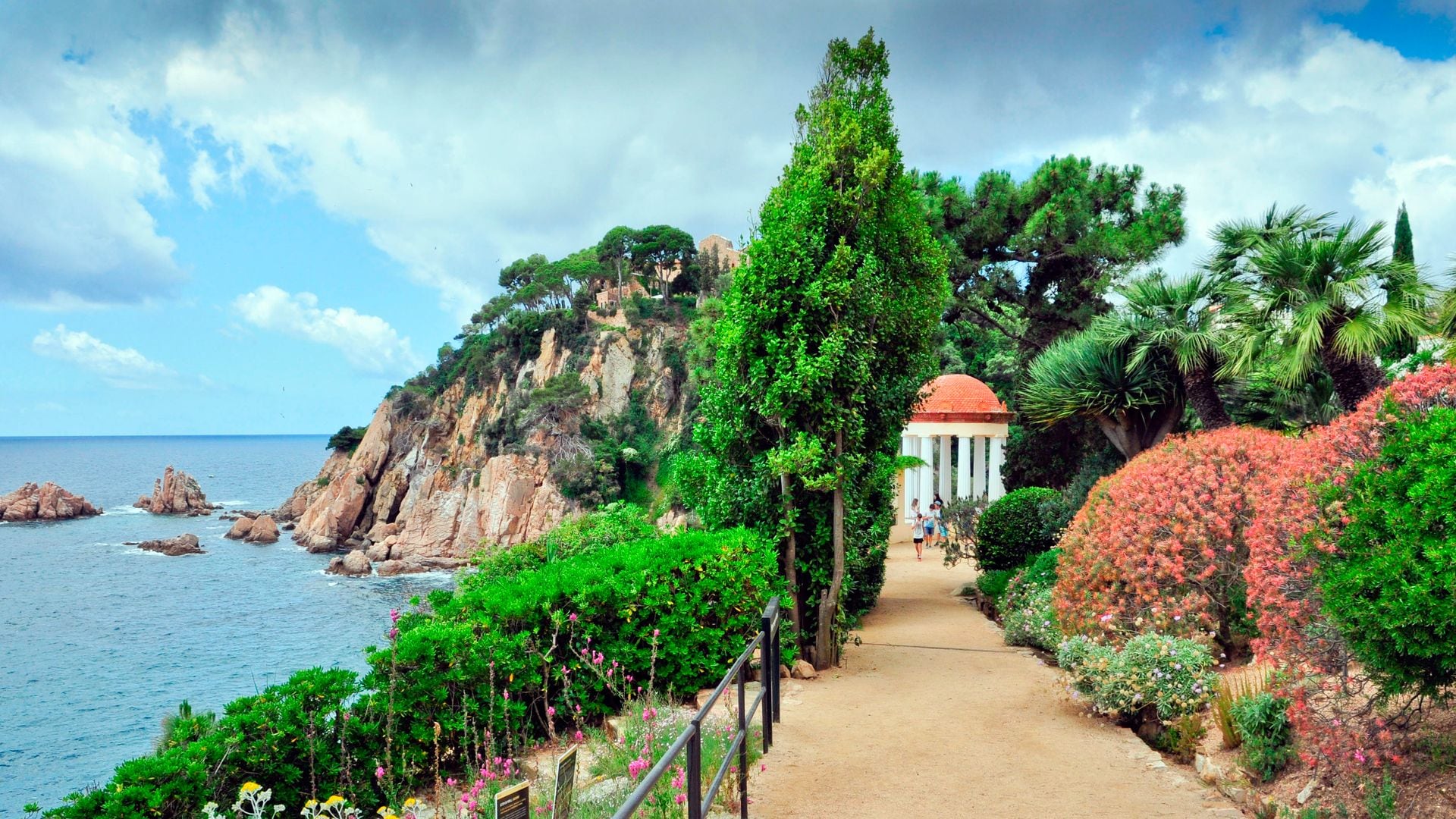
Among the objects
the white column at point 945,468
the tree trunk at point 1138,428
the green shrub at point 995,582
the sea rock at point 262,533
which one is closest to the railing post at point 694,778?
the green shrub at point 995,582

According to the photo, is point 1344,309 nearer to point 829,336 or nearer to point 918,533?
point 829,336

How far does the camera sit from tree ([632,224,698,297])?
69062 mm

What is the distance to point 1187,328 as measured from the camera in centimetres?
1506

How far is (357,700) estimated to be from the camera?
234 inches

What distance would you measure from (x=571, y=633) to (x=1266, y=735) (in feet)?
16.4

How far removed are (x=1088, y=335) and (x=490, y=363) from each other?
5484cm

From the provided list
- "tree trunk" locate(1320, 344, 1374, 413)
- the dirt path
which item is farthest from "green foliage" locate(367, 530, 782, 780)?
"tree trunk" locate(1320, 344, 1374, 413)

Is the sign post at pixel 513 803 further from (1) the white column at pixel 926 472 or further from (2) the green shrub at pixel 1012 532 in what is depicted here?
(1) the white column at pixel 926 472

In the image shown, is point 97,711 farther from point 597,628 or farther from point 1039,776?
point 1039,776

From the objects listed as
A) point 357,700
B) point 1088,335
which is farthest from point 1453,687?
point 1088,335

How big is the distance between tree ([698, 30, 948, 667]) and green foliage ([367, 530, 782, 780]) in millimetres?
882

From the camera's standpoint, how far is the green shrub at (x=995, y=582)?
15.0 meters

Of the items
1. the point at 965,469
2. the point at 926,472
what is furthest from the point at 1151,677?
A: the point at 965,469

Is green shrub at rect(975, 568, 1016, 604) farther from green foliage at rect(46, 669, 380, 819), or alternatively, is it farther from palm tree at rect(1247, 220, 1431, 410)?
green foliage at rect(46, 669, 380, 819)
